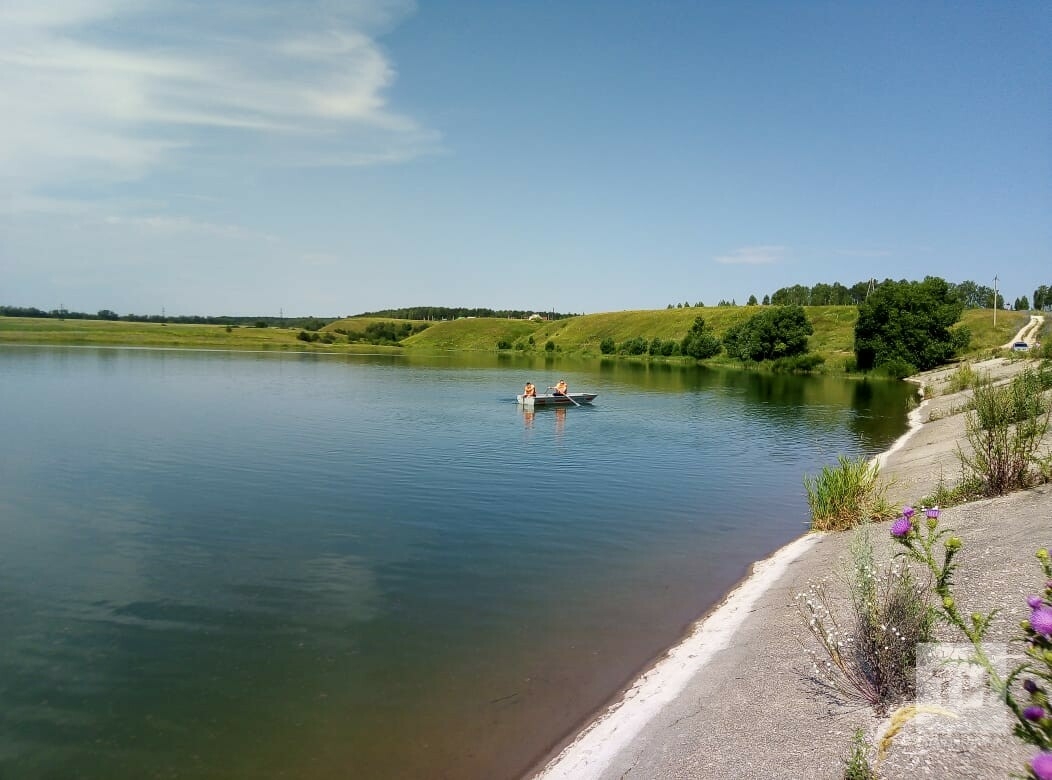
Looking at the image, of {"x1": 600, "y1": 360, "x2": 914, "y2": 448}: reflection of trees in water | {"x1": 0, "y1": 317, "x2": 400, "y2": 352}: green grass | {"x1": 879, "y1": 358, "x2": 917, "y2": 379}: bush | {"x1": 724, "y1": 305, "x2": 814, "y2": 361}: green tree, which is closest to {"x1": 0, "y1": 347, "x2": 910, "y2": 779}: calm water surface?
{"x1": 600, "y1": 360, "x2": 914, "y2": 448}: reflection of trees in water

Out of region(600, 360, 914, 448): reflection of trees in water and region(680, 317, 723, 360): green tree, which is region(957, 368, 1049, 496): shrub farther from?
region(680, 317, 723, 360): green tree

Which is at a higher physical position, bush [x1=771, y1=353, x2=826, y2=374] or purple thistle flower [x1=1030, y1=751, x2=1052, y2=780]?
bush [x1=771, y1=353, x2=826, y2=374]

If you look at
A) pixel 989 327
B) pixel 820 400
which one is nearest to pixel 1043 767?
Result: pixel 820 400

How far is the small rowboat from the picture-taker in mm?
43469

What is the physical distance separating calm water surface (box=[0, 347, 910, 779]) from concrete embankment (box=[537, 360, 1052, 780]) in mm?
778

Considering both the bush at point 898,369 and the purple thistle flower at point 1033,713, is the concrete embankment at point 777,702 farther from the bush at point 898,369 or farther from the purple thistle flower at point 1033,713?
the bush at point 898,369

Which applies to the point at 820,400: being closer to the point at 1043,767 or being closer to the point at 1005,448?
the point at 1005,448

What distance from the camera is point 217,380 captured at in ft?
184

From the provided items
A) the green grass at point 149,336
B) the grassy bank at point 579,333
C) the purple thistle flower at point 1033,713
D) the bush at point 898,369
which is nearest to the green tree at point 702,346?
the grassy bank at point 579,333

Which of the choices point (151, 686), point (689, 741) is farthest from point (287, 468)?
point (689, 741)

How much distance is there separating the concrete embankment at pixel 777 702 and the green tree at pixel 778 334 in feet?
296

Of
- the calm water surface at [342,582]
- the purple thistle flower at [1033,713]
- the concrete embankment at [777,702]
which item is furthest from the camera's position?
the calm water surface at [342,582]

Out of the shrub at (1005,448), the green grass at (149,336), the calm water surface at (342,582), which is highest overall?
the green grass at (149,336)

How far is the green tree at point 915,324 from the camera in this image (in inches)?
3031
